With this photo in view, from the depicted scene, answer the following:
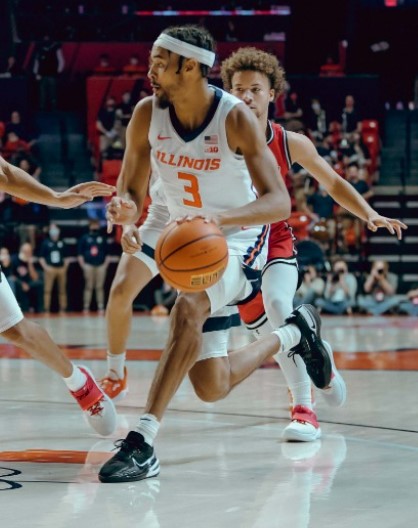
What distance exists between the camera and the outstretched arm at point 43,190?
17.3 ft

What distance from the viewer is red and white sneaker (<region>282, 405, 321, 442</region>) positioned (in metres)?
5.48

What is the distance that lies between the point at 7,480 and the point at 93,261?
39.1ft

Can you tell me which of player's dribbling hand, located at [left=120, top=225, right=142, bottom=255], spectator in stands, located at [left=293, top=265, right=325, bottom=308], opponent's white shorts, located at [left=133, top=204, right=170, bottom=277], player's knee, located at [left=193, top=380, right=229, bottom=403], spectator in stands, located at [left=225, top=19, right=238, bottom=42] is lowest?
spectator in stands, located at [left=293, top=265, right=325, bottom=308]

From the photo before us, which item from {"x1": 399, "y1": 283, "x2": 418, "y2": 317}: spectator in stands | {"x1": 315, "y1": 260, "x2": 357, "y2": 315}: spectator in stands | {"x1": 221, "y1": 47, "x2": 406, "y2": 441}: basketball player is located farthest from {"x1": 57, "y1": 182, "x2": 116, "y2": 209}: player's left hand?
{"x1": 399, "y1": 283, "x2": 418, "y2": 317}: spectator in stands

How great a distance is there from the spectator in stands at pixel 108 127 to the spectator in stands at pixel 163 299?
3646 millimetres

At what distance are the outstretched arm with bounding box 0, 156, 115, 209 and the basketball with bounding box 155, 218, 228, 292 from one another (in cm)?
95

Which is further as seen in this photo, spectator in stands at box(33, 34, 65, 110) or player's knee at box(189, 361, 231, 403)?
spectator in stands at box(33, 34, 65, 110)

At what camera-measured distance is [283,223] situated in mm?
5965

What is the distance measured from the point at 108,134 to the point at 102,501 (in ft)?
49.6

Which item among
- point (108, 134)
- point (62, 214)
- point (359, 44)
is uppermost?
point (359, 44)

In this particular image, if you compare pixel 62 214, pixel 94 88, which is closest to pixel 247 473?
pixel 62 214

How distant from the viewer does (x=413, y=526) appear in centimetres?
371

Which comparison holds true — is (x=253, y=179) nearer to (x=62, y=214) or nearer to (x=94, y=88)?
(x=62, y=214)

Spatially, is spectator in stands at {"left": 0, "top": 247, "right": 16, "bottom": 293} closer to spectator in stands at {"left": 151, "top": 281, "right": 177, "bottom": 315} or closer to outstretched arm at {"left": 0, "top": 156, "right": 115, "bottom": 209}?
spectator in stands at {"left": 151, "top": 281, "right": 177, "bottom": 315}
